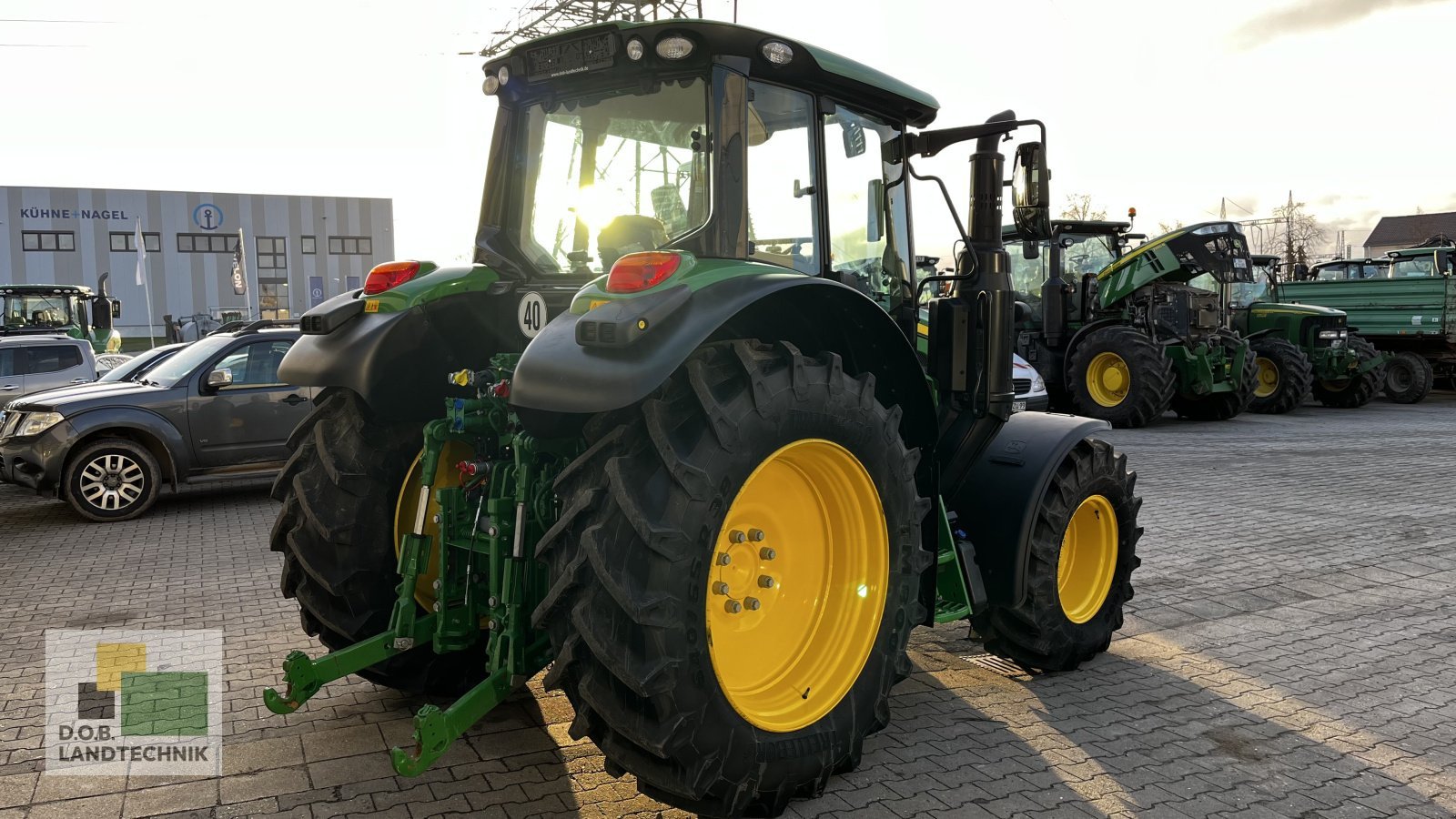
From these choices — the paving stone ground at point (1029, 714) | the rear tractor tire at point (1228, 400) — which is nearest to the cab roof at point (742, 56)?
the paving stone ground at point (1029, 714)

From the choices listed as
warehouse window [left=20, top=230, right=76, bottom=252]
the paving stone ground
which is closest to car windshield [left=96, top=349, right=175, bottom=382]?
the paving stone ground

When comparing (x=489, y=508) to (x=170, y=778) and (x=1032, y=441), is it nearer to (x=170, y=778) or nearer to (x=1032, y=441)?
(x=170, y=778)

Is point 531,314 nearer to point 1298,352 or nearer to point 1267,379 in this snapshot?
point 1298,352

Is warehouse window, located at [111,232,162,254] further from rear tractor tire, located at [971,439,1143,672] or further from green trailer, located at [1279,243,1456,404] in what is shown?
rear tractor tire, located at [971,439,1143,672]

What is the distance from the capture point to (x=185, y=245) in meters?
53.2

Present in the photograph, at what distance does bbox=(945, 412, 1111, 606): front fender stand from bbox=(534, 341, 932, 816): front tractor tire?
87 centimetres

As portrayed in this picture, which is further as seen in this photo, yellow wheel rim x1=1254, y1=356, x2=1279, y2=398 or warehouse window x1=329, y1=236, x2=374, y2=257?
warehouse window x1=329, y1=236, x2=374, y2=257

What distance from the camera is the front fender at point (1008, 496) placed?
14.3 feet

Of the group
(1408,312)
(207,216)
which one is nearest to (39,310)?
(1408,312)

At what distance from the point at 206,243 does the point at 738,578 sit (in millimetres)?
58442

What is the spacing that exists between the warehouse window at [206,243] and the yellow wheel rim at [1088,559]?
56993 mm

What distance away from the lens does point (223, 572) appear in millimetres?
6867

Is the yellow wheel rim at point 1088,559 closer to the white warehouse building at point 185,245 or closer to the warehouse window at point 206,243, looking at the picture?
the white warehouse building at point 185,245

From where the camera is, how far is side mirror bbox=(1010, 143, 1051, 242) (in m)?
4.14
